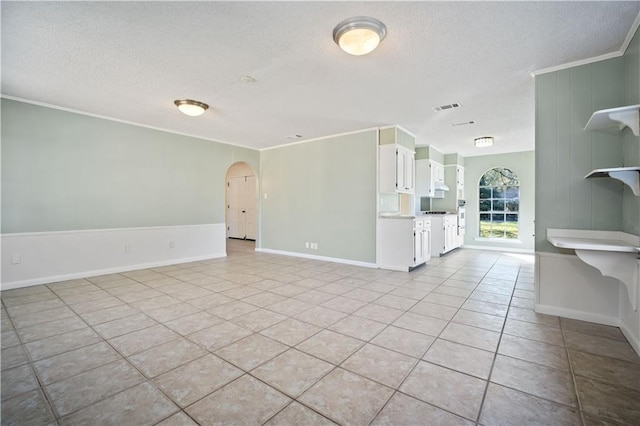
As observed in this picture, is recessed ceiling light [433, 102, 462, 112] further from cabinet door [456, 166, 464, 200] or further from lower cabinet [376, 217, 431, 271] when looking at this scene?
cabinet door [456, 166, 464, 200]

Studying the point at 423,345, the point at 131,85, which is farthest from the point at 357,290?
the point at 131,85

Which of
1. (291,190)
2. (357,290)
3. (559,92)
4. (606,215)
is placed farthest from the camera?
(291,190)

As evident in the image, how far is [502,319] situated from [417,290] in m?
1.09

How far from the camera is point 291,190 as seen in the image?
650 cm

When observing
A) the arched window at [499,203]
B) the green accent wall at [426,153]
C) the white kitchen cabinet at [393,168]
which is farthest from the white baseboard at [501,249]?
the white kitchen cabinet at [393,168]

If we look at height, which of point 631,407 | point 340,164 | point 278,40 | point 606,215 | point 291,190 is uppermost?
point 278,40

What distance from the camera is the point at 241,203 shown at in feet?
31.8

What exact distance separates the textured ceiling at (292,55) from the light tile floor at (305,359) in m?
2.58

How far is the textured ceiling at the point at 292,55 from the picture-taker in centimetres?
212

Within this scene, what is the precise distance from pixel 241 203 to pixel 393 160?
6.19 meters

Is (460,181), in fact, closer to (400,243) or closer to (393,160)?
(393,160)

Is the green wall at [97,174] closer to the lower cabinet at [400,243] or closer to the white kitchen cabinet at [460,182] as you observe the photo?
the lower cabinet at [400,243]

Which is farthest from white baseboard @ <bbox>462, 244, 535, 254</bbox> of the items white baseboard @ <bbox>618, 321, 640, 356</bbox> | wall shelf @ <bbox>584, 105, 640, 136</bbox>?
wall shelf @ <bbox>584, 105, 640, 136</bbox>

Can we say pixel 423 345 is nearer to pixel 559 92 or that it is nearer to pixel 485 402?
pixel 485 402
